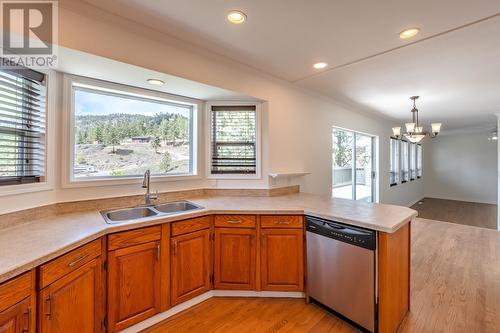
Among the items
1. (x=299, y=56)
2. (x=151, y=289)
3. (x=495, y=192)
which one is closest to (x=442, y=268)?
(x=299, y=56)

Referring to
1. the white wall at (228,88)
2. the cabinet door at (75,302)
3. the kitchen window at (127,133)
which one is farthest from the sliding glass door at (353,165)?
the cabinet door at (75,302)

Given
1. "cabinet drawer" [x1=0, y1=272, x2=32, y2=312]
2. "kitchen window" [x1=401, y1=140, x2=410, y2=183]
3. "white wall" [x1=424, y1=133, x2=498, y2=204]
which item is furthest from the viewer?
"white wall" [x1=424, y1=133, x2=498, y2=204]

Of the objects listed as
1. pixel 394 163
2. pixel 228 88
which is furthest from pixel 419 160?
pixel 228 88

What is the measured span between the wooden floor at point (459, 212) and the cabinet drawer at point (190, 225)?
21.6ft

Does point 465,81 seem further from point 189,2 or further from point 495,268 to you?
point 189,2

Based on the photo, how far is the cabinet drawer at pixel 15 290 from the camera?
1048mm

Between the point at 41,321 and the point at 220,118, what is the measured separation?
2.46m

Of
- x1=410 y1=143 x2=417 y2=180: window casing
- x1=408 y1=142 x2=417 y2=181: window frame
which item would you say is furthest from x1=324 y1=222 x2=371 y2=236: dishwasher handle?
x1=410 y1=143 x2=417 y2=180: window casing

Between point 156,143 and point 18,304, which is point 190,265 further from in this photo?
point 156,143

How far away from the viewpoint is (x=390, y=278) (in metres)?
1.73

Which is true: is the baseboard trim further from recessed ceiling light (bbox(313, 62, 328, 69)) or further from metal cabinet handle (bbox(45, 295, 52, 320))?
recessed ceiling light (bbox(313, 62, 328, 69))

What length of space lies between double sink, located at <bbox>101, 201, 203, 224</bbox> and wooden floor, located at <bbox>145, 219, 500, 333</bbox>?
944mm

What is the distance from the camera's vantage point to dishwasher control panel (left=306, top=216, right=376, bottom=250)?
5.70ft

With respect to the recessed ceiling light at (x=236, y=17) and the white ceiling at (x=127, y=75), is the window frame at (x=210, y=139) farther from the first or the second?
the recessed ceiling light at (x=236, y=17)
